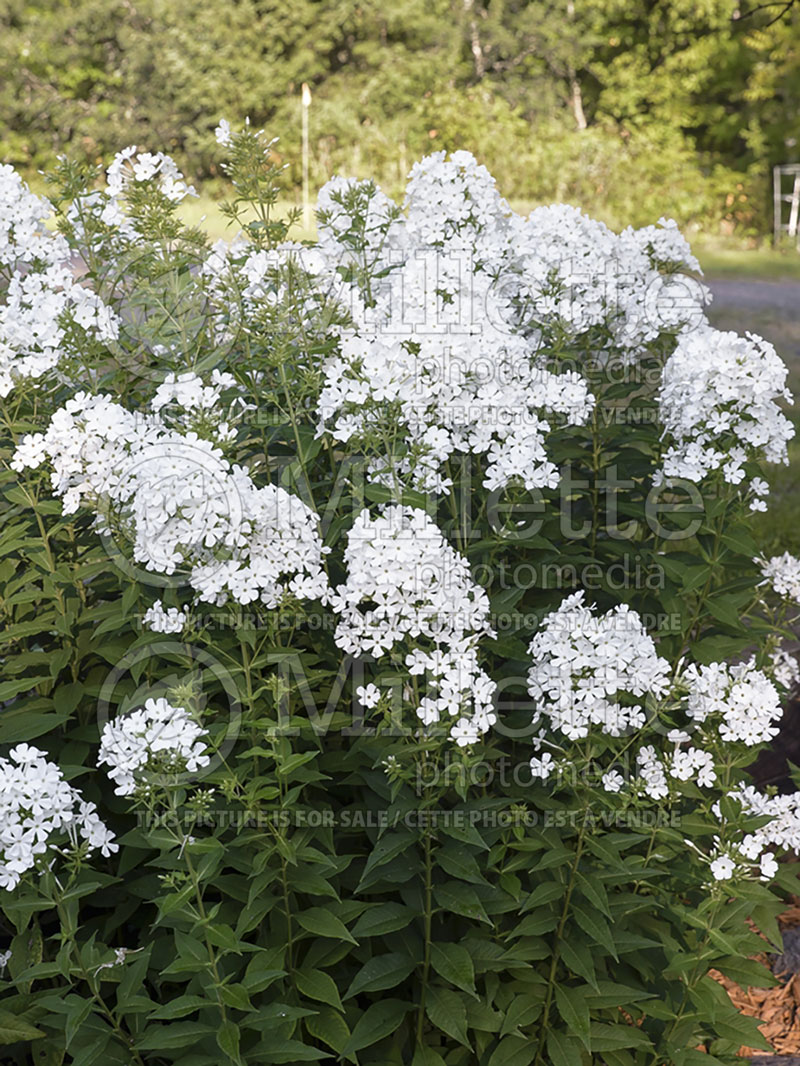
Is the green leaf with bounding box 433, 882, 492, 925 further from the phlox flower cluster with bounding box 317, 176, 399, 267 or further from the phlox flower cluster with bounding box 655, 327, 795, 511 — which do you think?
the phlox flower cluster with bounding box 317, 176, 399, 267

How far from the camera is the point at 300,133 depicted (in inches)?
811

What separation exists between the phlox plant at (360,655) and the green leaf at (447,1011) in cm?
5

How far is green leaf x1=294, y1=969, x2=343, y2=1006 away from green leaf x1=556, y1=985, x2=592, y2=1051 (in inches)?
21.0

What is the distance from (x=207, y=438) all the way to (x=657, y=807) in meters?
1.50

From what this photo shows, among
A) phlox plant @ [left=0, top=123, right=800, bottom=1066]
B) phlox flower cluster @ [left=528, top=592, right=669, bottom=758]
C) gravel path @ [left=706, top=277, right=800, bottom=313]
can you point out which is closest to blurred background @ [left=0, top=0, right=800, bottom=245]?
gravel path @ [left=706, top=277, right=800, bottom=313]

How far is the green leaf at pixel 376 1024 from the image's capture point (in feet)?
7.82

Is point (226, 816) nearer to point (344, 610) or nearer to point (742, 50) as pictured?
point (344, 610)

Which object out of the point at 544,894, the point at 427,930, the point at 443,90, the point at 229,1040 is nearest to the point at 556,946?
the point at 544,894

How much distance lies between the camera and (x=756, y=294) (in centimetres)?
1282

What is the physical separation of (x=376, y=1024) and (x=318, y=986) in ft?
0.59

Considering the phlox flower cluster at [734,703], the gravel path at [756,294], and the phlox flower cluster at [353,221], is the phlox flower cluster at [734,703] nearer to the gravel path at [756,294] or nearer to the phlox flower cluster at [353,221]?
the phlox flower cluster at [353,221]

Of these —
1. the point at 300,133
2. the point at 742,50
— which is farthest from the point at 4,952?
the point at 742,50

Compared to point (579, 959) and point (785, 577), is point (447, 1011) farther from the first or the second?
point (785, 577)

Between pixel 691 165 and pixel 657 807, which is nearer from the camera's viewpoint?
pixel 657 807
